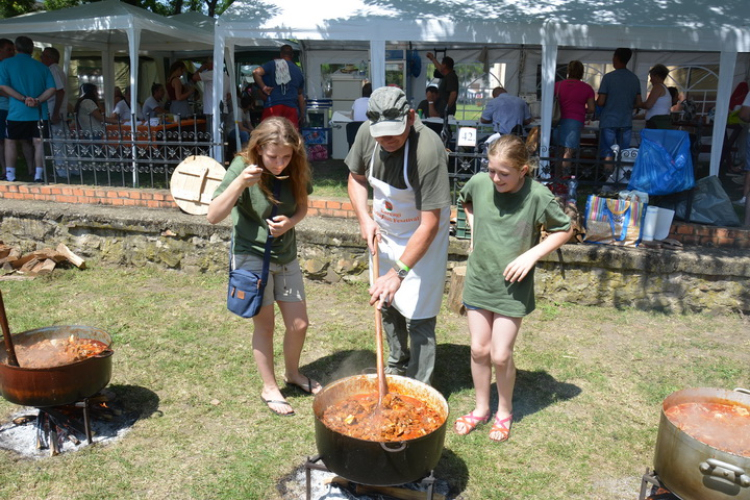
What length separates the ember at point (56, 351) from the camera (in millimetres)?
3426

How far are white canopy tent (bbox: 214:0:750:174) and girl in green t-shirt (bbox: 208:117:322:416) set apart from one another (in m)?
4.94

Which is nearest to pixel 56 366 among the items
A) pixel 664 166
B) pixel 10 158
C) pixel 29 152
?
pixel 664 166

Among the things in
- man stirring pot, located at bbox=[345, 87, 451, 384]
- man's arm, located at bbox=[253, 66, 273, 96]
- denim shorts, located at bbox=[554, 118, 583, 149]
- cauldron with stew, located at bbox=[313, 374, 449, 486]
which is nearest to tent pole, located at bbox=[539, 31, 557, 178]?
denim shorts, located at bbox=[554, 118, 583, 149]

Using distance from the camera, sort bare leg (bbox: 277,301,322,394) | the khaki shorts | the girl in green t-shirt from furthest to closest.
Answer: bare leg (bbox: 277,301,322,394) < the khaki shorts < the girl in green t-shirt

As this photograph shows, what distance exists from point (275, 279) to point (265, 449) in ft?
3.11

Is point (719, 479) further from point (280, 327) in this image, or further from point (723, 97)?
point (723, 97)

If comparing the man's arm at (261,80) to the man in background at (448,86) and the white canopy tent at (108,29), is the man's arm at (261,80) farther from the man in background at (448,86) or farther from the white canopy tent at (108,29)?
the man in background at (448,86)

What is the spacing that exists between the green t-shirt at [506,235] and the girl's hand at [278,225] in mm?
1036

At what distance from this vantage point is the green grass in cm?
316

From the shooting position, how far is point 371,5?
863 cm

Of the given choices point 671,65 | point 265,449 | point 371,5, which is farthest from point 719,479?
point 671,65

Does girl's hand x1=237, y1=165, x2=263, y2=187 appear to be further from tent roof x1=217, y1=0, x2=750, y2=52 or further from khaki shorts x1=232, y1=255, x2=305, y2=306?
tent roof x1=217, y1=0, x2=750, y2=52

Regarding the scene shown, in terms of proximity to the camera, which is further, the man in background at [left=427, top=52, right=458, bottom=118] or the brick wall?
the man in background at [left=427, top=52, right=458, bottom=118]

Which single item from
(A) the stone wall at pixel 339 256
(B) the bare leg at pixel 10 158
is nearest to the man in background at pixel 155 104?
(B) the bare leg at pixel 10 158
